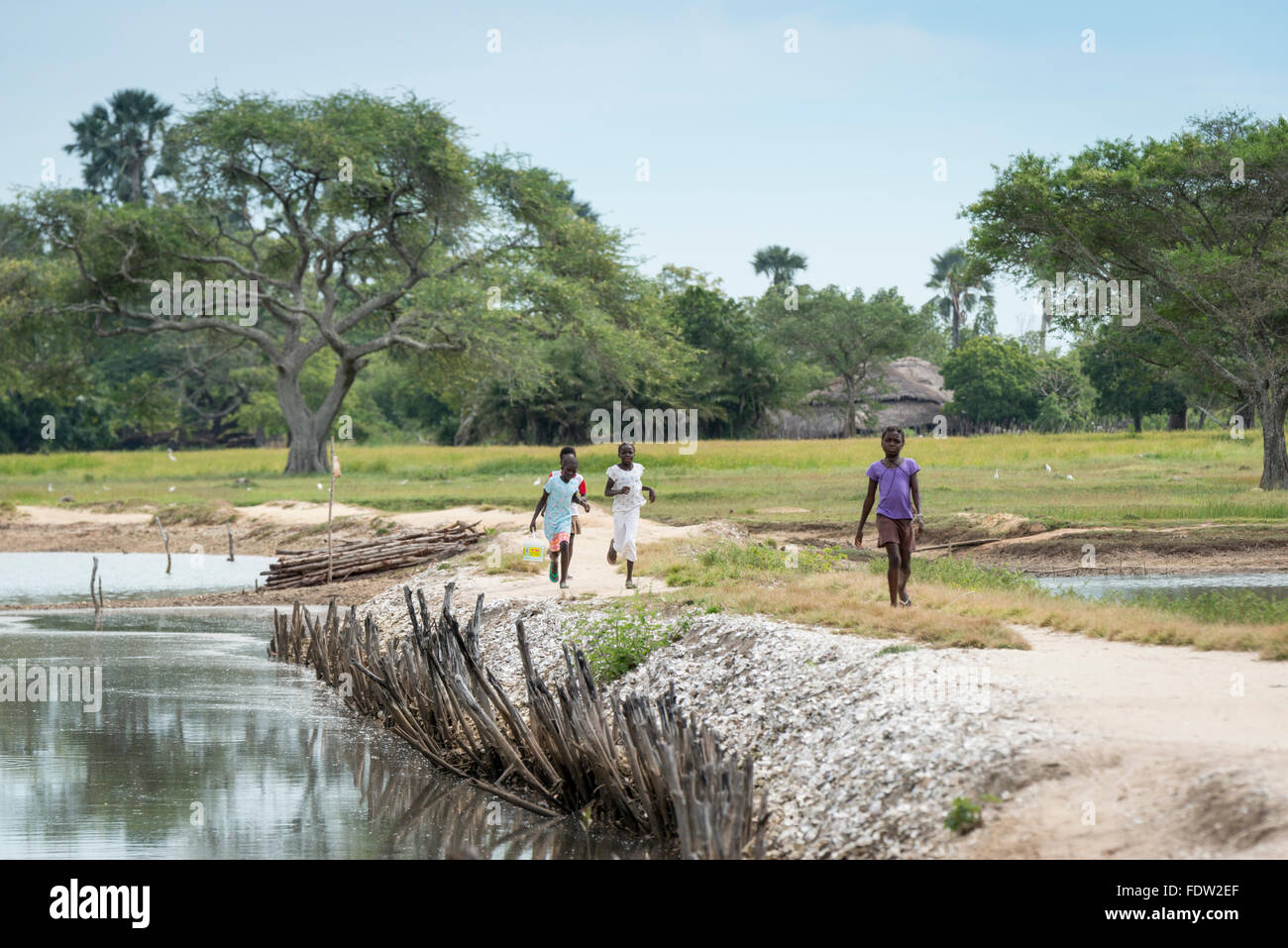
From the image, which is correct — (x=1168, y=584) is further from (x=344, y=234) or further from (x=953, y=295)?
(x=953, y=295)

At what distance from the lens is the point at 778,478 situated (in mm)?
37000

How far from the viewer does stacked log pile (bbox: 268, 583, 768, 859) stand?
24.7 feet

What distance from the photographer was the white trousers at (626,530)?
1492cm

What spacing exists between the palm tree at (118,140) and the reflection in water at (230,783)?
7069cm

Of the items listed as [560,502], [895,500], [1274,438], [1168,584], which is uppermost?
[1274,438]

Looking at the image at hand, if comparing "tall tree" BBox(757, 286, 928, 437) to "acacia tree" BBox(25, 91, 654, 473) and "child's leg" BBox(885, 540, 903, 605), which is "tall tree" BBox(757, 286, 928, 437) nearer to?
"acacia tree" BBox(25, 91, 654, 473)

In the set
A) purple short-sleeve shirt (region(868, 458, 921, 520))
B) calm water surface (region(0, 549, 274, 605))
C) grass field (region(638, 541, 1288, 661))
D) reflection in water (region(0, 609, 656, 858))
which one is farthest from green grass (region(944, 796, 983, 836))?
calm water surface (region(0, 549, 274, 605))

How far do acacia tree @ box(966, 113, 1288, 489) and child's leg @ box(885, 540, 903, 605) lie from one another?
63.9 ft

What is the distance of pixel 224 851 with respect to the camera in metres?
8.88

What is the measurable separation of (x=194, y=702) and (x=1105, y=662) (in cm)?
934

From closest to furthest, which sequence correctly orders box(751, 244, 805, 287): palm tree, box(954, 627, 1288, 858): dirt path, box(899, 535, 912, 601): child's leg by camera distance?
box(954, 627, 1288, 858): dirt path
box(899, 535, 912, 601): child's leg
box(751, 244, 805, 287): palm tree

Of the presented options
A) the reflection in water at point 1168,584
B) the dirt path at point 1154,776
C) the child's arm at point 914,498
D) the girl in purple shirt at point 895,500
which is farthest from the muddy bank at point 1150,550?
the dirt path at point 1154,776

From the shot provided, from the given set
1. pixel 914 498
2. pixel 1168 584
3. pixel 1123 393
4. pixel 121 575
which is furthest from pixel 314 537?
pixel 1123 393

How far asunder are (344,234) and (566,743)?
38176 mm
